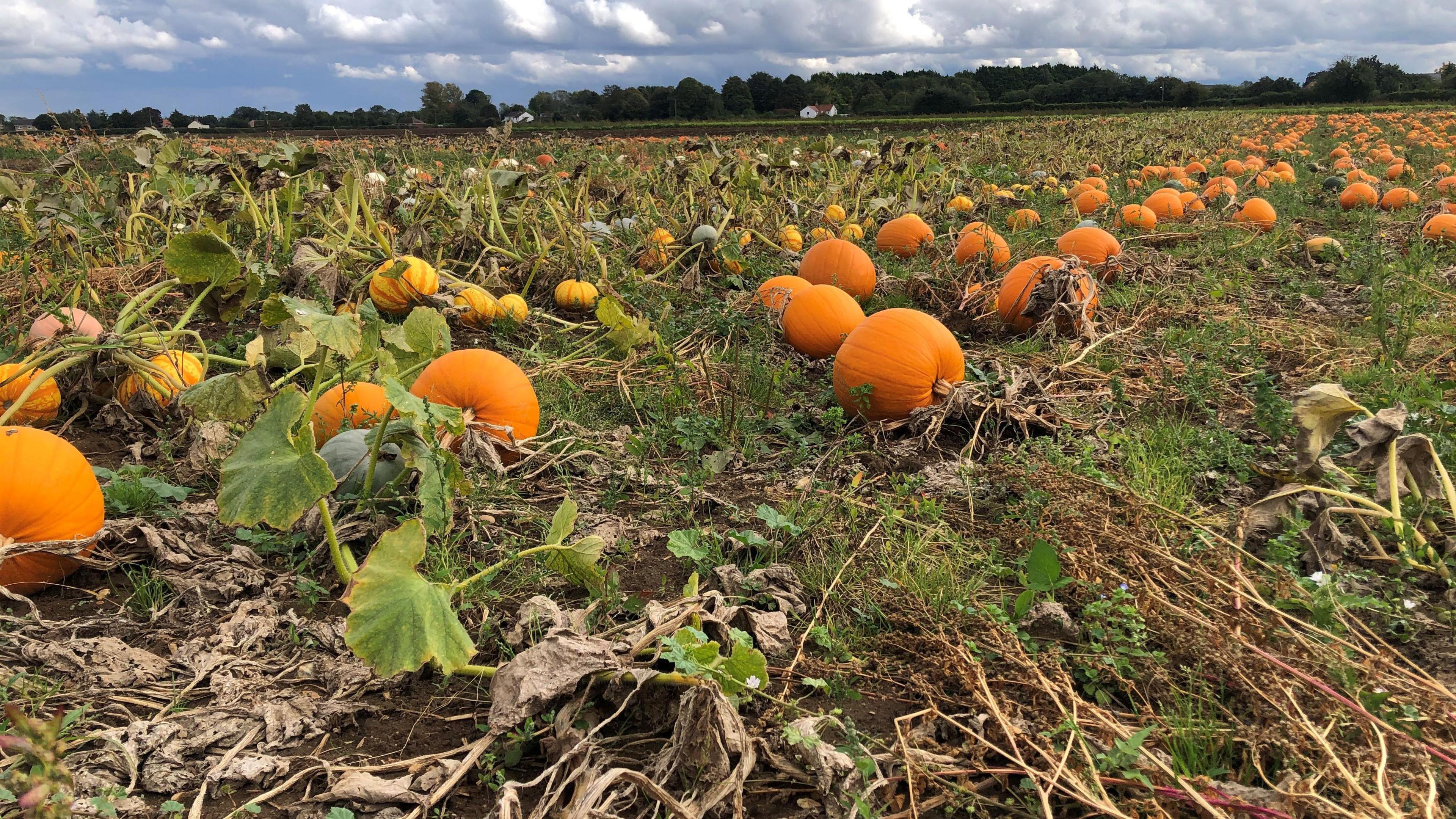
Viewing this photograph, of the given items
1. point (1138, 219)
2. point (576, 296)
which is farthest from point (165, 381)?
point (1138, 219)

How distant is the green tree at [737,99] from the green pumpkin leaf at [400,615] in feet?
148

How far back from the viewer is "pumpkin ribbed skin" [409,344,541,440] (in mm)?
3379

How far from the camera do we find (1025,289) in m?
4.90

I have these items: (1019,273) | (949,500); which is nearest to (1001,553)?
(949,500)

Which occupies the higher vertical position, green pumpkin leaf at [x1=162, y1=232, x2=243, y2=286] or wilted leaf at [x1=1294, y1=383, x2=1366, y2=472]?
green pumpkin leaf at [x1=162, y1=232, x2=243, y2=286]

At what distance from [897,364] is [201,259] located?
290 cm

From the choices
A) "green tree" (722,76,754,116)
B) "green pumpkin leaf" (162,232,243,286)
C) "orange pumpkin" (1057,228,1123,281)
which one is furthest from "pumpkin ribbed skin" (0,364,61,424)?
"green tree" (722,76,754,116)

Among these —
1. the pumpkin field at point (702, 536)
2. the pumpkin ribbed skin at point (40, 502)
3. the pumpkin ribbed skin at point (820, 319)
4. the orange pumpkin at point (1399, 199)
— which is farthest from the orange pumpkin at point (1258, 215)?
the pumpkin ribbed skin at point (40, 502)

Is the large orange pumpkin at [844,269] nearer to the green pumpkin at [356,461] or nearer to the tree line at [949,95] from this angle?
the green pumpkin at [356,461]

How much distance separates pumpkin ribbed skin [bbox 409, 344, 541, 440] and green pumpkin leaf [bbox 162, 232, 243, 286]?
82 centimetres

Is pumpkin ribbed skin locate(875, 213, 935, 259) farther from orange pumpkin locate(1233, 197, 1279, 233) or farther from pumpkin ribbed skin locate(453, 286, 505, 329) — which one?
pumpkin ribbed skin locate(453, 286, 505, 329)

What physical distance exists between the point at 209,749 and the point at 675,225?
18.1ft

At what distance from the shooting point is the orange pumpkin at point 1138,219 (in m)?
7.59

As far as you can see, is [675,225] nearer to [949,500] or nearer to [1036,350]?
[1036,350]
